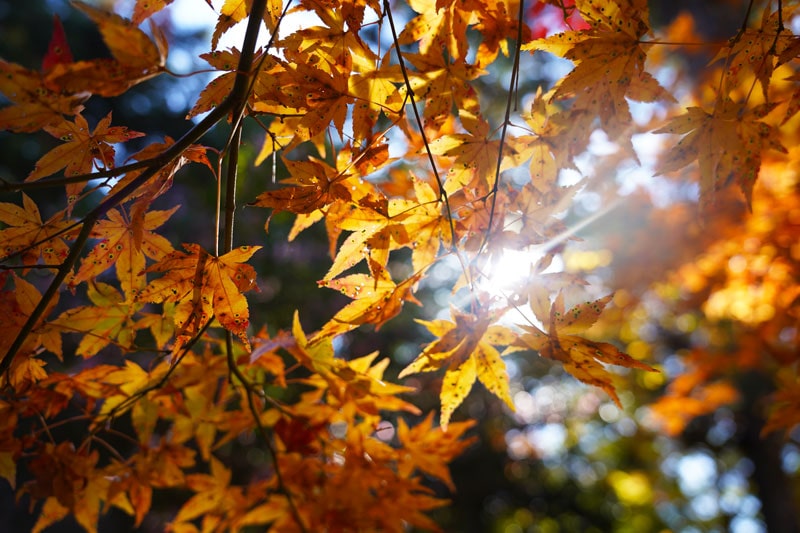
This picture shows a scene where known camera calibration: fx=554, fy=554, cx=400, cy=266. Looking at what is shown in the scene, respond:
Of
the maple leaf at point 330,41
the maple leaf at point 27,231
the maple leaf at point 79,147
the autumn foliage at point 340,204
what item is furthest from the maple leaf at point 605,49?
the maple leaf at point 27,231

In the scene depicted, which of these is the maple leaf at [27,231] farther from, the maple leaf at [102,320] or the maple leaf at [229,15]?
the maple leaf at [229,15]

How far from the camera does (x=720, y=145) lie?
0.82 m

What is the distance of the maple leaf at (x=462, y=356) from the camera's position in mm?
703

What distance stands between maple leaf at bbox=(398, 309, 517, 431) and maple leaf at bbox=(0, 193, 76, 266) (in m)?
0.49

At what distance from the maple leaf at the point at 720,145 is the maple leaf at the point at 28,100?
76cm

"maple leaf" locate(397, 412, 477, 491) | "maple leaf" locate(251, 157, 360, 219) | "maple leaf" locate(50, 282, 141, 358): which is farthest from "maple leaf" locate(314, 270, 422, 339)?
"maple leaf" locate(397, 412, 477, 491)

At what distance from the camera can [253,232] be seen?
3672 millimetres

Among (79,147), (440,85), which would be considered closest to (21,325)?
(79,147)

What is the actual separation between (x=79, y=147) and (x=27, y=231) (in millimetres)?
133

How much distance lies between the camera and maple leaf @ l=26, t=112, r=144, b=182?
73 cm

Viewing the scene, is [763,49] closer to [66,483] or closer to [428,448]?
[428,448]

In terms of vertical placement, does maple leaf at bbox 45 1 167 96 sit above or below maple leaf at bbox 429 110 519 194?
below

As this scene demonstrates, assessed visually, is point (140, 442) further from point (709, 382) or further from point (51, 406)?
point (709, 382)

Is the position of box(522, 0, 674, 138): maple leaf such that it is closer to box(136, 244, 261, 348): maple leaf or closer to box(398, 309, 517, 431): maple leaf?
box(398, 309, 517, 431): maple leaf
